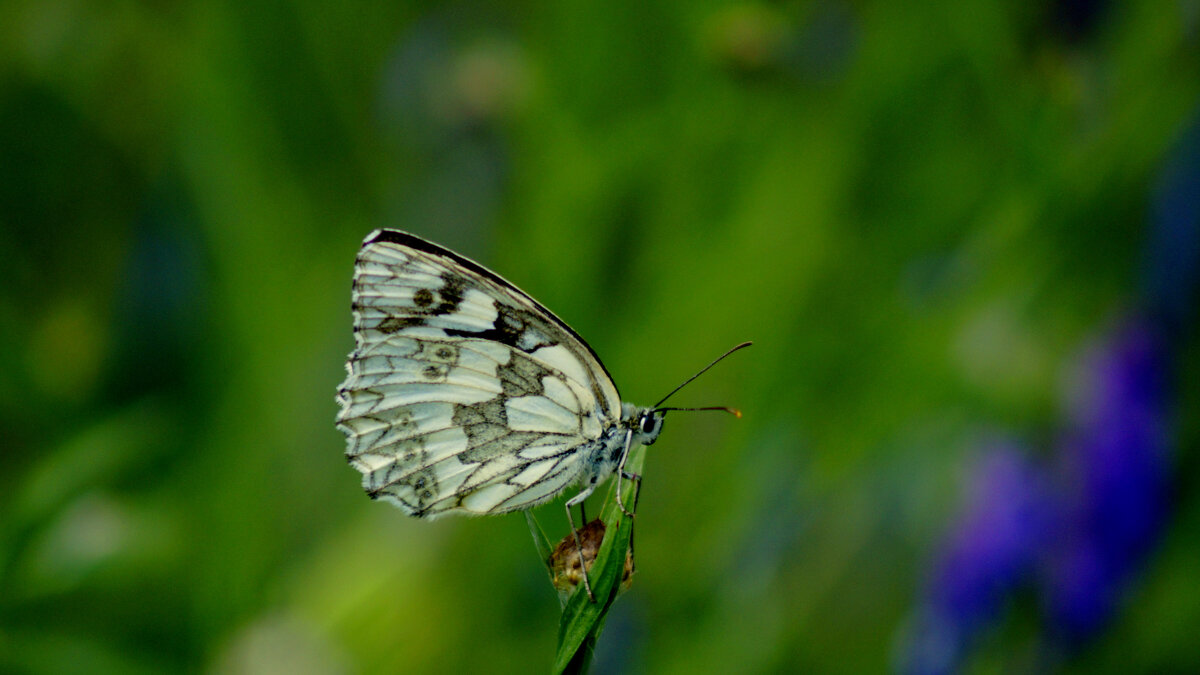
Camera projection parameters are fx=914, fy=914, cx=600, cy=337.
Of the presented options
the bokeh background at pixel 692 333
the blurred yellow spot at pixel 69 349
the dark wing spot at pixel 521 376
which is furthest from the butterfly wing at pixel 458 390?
the blurred yellow spot at pixel 69 349

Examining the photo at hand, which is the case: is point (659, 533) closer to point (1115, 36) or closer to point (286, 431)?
point (286, 431)

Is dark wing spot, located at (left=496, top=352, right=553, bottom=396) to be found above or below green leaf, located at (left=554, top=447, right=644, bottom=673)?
below

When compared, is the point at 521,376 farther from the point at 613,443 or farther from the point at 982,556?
the point at 982,556

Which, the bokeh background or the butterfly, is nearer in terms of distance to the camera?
the butterfly

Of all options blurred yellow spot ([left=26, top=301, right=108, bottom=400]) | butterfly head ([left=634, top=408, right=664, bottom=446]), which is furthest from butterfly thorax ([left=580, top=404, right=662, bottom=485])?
blurred yellow spot ([left=26, top=301, right=108, bottom=400])

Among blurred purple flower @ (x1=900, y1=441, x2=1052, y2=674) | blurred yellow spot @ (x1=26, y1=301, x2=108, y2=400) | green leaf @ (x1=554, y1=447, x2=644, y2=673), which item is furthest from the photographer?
blurred yellow spot @ (x1=26, y1=301, x2=108, y2=400)

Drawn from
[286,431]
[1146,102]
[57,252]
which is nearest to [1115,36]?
[1146,102]

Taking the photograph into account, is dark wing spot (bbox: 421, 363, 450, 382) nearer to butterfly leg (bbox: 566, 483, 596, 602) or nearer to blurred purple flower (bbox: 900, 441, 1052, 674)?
butterfly leg (bbox: 566, 483, 596, 602)
